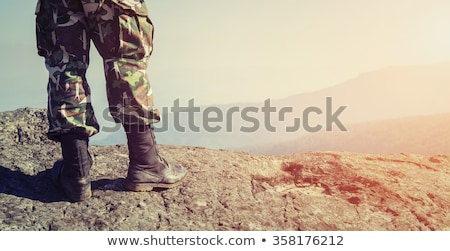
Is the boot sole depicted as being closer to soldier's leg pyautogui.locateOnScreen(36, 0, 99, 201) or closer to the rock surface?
the rock surface

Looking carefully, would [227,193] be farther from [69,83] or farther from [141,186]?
[69,83]

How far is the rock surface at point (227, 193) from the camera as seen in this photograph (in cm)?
267

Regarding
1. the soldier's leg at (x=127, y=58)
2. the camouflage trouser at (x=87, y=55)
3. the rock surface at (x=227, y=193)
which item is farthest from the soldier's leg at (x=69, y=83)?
the rock surface at (x=227, y=193)

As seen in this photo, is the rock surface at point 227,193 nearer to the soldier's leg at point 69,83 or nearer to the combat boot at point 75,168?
the combat boot at point 75,168

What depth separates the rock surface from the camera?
8.75 ft

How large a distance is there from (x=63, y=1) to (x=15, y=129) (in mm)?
1891

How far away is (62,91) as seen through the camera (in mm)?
2605

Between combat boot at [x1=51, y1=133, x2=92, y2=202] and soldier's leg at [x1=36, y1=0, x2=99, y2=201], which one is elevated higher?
soldier's leg at [x1=36, y1=0, x2=99, y2=201]

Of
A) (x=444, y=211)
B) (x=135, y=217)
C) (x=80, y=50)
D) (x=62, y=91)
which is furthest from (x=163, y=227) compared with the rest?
(x=444, y=211)

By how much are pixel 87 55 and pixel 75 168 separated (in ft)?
2.49

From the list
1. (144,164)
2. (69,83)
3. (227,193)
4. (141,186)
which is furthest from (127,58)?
(227,193)

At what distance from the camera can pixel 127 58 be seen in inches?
104

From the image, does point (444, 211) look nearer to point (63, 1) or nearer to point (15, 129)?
point (63, 1)

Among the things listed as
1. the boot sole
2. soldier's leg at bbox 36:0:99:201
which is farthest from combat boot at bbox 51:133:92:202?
the boot sole
